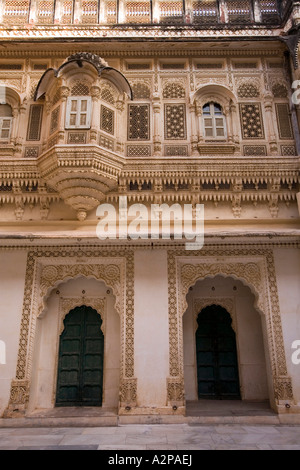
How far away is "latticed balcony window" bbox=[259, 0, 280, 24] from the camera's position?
8508mm

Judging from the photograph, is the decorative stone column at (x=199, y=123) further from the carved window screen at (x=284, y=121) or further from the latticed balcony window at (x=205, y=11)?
the latticed balcony window at (x=205, y=11)

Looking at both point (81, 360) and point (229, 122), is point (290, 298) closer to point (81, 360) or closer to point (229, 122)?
point (229, 122)

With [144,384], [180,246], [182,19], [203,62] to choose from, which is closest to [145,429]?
[144,384]

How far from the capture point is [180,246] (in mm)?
7391

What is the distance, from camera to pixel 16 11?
8.66 meters

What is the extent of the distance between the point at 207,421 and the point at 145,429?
3.89ft

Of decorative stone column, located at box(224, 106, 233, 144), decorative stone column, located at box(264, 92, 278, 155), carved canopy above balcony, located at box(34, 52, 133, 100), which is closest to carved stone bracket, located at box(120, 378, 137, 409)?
decorative stone column, located at box(224, 106, 233, 144)

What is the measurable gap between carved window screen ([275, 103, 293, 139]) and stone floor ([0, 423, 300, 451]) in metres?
5.83

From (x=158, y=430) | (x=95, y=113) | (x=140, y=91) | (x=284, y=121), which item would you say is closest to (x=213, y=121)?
(x=284, y=121)

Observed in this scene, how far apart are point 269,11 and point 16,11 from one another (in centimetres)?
626

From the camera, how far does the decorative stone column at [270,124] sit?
24.9ft

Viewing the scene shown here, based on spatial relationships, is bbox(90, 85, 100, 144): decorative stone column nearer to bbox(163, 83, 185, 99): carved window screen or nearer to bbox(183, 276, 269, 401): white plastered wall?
bbox(163, 83, 185, 99): carved window screen

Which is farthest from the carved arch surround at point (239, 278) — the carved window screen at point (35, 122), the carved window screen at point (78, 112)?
the carved window screen at point (35, 122)
